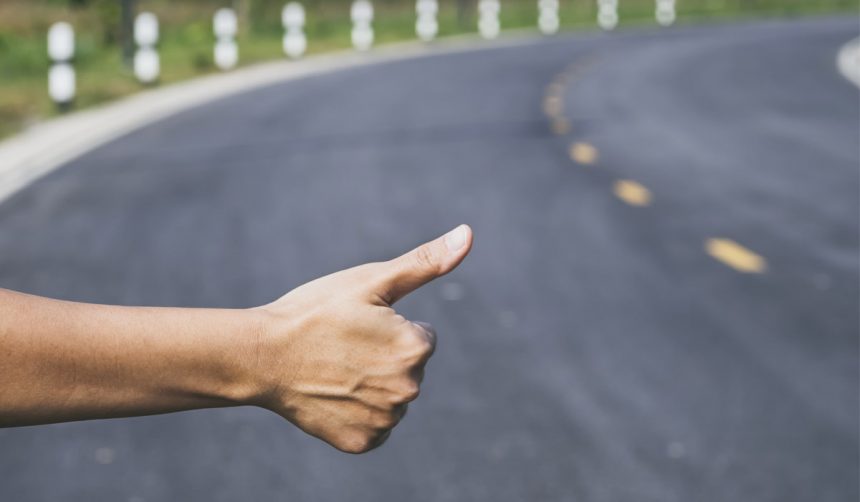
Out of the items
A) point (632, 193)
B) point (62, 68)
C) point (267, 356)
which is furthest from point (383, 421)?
point (62, 68)

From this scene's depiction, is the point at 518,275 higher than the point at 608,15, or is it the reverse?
the point at 518,275

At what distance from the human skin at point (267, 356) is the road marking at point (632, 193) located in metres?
8.48

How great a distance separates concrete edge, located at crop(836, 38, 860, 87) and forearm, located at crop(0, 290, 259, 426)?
19.8m

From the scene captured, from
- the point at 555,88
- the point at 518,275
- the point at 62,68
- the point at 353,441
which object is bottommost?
the point at 555,88

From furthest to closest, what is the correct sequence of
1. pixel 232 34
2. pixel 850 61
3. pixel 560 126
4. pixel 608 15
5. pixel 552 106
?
pixel 608 15
pixel 232 34
pixel 850 61
pixel 552 106
pixel 560 126

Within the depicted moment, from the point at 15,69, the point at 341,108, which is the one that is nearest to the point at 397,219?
the point at 341,108

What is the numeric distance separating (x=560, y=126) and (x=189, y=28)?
1753 centimetres

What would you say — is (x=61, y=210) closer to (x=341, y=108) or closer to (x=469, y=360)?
(x=469, y=360)

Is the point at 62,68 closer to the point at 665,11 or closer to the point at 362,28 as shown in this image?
the point at 362,28

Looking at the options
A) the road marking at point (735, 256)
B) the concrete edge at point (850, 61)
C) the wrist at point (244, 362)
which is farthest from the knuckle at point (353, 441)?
the concrete edge at point (850, 61)

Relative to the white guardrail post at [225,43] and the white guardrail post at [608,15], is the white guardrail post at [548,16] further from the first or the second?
the white guardrail post at [225,43]

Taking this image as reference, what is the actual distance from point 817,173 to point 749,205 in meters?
2.01

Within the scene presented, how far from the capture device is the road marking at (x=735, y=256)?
8.60 meters

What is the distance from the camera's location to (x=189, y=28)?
3219 centimetres
